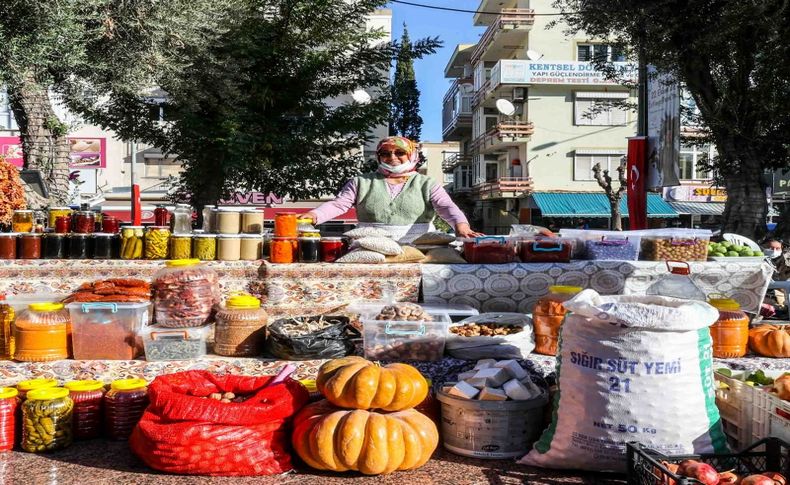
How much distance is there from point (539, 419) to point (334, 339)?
132cm

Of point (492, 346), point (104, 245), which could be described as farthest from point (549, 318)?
point (104, 245)

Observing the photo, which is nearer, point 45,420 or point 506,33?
point 45,420

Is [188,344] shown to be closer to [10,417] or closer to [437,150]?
[10,417]

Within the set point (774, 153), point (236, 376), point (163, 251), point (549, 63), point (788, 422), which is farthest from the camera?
point (549, 63)

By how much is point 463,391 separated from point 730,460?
4.17ft

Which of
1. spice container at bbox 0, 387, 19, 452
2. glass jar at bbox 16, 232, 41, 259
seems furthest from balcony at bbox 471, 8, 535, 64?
spice container at bbox 0, 387, 19, 452

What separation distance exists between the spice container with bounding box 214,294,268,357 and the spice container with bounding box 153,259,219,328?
202mm

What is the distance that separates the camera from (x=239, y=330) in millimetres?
3973

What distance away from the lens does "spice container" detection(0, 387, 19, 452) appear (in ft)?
11.1

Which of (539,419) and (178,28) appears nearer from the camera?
(539,419)

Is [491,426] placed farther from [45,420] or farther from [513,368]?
[45,420]

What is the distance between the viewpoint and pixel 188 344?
396 cm

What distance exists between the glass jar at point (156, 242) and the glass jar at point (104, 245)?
253 millimetres

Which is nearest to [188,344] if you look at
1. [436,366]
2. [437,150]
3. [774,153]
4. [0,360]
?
[0,360]
